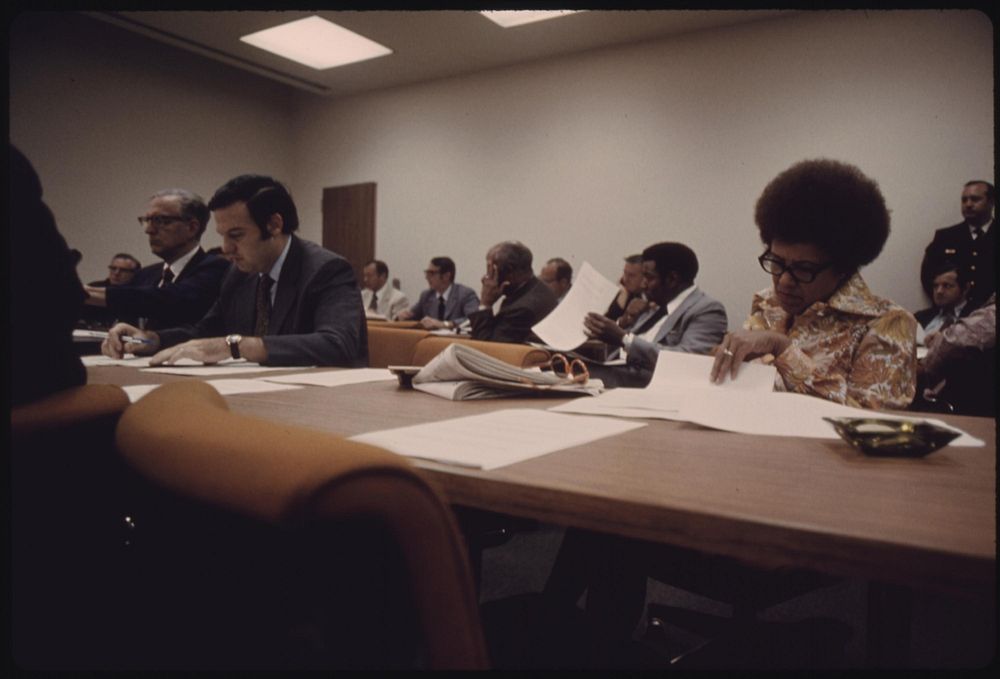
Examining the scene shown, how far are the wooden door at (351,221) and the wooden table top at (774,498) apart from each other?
719cm

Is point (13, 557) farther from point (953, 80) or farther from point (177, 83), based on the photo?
point (177, 83)

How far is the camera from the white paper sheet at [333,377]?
136 centimetres

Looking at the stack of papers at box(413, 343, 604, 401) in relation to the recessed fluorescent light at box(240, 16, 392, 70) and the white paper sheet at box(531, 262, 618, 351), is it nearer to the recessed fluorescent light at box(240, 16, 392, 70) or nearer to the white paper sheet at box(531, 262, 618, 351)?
the white paper sheet at box(531, 262, 618, 351)

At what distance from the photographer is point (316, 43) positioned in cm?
623

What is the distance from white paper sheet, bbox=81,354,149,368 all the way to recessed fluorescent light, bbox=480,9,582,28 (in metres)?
4.59

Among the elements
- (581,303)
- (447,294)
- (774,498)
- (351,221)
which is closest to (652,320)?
(581,303)

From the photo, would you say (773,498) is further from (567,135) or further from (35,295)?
(567,135)

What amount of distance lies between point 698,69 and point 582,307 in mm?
4104

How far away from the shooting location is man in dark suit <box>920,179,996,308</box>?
4090 mm

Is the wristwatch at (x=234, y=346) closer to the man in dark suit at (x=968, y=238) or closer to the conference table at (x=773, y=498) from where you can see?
the conference table at (x=773, y=498)

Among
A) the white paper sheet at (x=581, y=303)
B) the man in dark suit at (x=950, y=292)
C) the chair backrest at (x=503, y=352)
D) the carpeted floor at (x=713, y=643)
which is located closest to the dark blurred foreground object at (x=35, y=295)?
the carpeted floor at (x=713, y=643)

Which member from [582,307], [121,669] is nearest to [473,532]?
[121,669]

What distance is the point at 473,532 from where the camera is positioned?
1281 mm

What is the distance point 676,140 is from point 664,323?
3.23 m
